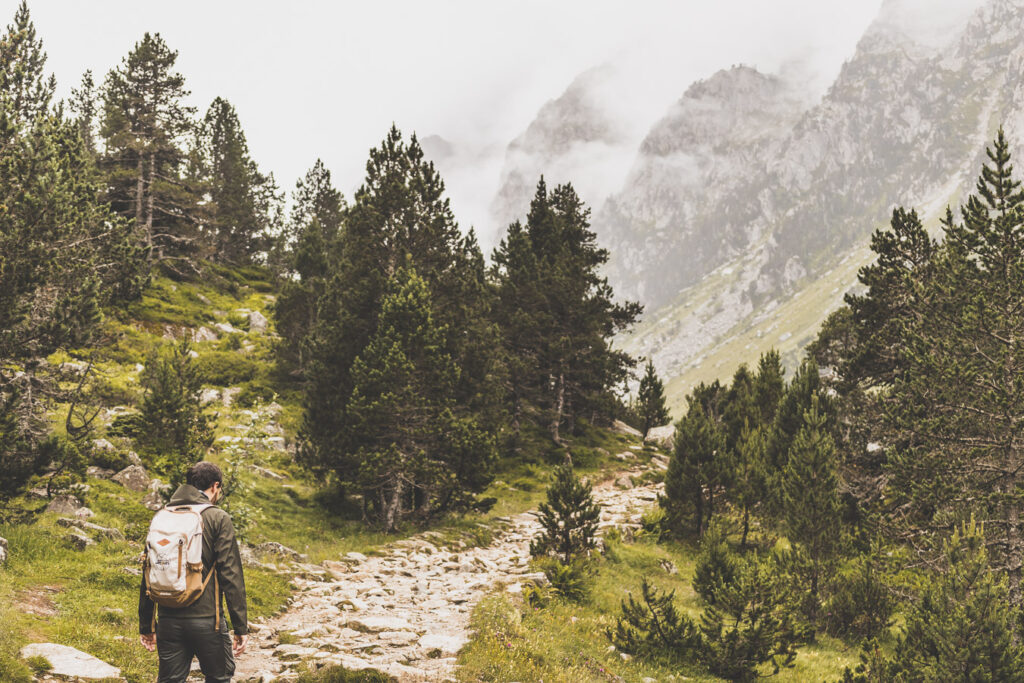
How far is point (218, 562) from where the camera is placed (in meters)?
5.50

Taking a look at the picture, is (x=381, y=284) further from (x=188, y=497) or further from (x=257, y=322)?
(x=257, y=322)

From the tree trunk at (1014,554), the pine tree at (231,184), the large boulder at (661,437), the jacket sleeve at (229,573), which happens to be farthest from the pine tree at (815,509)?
the pine tree at (231,184)

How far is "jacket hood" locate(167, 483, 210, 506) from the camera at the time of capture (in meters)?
5.44

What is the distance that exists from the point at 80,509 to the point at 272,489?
7.53 m

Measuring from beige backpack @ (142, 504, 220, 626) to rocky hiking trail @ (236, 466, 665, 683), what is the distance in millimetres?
3100

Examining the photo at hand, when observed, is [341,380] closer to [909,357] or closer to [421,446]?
[421,446]

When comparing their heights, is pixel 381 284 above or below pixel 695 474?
above

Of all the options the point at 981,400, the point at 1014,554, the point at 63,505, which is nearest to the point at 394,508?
the point at 63,505

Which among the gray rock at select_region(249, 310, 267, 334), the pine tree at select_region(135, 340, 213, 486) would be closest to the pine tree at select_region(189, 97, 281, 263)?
the gray rock at select_region(249, 310, 267, 334)

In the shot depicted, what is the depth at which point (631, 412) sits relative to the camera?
5284 cm

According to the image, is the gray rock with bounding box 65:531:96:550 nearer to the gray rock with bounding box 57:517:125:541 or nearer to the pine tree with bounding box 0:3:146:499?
the gray rock with bounding box 57:517:125:541

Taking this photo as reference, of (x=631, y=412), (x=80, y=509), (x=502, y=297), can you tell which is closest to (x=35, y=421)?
(x=80, y=509)

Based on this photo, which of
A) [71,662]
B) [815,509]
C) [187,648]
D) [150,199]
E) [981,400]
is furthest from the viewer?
[150,199]

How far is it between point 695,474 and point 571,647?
12.3 m
